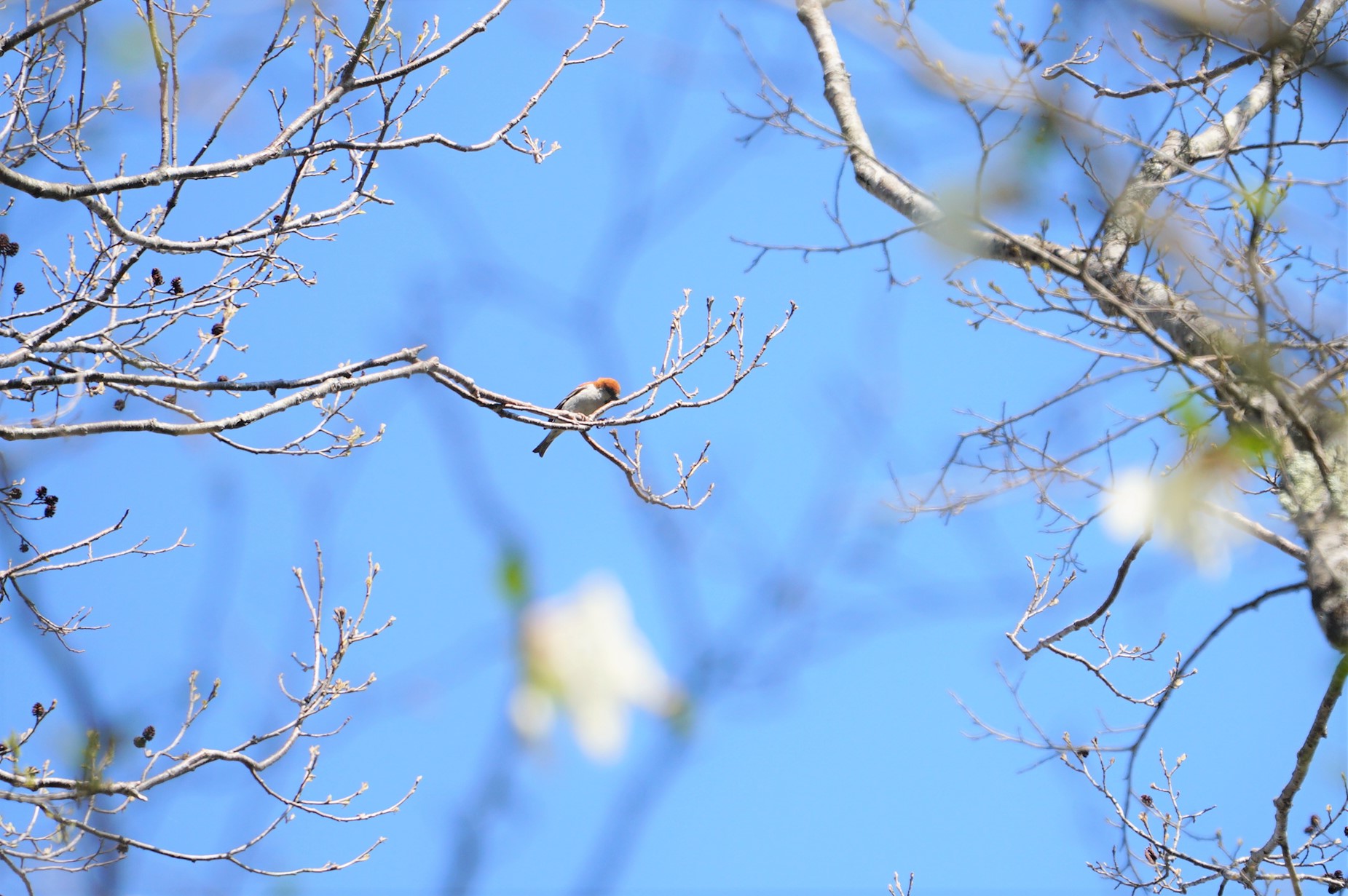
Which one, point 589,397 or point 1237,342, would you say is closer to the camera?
point 1237,342

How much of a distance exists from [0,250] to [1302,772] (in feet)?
19.2

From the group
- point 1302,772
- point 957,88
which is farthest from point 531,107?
point 1302,772

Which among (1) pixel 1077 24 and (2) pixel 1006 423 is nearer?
(1) pixel 1077 24

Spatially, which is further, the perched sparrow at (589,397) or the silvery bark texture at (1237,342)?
the perched sparrow at (589,397)

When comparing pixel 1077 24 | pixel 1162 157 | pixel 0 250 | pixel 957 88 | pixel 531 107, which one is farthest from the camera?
pixel 531 107

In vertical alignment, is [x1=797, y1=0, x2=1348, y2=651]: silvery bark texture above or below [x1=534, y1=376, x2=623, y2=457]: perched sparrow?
below

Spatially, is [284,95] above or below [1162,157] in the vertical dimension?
above

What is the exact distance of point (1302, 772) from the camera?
13.6 feet

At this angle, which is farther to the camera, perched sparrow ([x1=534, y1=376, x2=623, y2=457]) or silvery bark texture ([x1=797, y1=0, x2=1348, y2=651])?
perched sparrow ([x1=534, y1=376, x2=623, y2=457])

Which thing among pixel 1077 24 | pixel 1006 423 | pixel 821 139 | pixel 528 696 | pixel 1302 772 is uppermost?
pixel 821 139

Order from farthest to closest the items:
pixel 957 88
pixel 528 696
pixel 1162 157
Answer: pixel 1162 157, pixel 957 88, pixel 528 696

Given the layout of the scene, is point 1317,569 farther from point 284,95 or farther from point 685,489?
point 284,95

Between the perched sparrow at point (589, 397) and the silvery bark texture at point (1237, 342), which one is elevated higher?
the perched sparrow at point (589, 397)

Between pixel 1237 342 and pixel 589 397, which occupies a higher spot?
pixel 589 397
